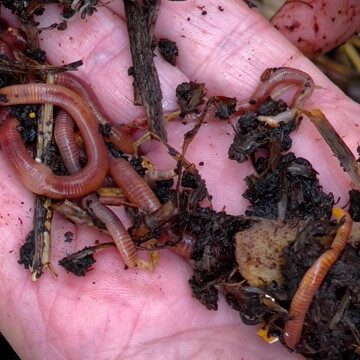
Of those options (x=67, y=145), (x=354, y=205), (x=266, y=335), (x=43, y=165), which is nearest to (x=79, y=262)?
(x=43, y=165)

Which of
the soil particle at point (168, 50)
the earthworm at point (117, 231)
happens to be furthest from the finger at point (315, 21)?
the earthworm at point (117, 231)

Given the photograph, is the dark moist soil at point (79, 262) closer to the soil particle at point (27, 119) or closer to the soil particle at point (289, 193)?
the soil particle at point (27, 119)

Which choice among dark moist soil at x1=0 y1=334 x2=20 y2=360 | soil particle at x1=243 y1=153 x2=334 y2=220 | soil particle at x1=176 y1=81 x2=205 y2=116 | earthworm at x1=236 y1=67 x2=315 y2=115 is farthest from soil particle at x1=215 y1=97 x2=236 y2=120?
dark moist soil at x1=0 y1=334 x2=20 y2=360

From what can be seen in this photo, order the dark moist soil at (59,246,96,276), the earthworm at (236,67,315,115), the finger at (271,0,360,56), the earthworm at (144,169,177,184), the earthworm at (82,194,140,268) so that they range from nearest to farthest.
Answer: the dark moist soil at (59,246,96,276) < the earthworm at (82,194,140,268) < the earthworm at (144,169,177,184) < the earthworm at (236,67,315,115) < the finger at (271,0,360,56)

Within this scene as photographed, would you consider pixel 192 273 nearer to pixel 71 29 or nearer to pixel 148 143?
pixel 148 143

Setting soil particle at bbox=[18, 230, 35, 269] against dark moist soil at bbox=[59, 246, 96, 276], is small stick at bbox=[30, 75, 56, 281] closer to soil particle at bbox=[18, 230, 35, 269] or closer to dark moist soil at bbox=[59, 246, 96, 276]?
soil particle at bbox=[18, 230, 35, 269]
